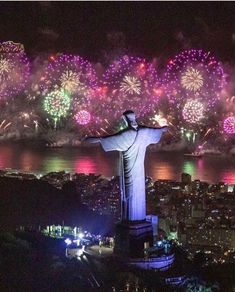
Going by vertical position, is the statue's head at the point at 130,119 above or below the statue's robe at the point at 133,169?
above

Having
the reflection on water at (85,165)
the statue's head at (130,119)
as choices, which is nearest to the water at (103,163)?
the reflection on water at (85,165)

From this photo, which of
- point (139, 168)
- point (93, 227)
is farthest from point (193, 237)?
point (139, 168)

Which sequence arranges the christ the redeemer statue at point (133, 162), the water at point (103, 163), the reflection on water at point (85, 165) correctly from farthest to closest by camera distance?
the reflection on water at point (85, 165), the water at point (103, 163), the christ the redeemer statue at point (133, 162)

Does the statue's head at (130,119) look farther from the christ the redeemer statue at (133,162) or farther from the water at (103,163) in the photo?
the water at (103,163)

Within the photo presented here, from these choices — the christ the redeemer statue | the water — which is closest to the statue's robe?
the christ the redeemer statue

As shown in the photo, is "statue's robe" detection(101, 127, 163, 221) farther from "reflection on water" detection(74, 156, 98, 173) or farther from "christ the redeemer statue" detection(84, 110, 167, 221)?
"reflection on water" detection(74, 156, 98, 173)

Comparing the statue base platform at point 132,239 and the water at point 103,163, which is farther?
the water at point 103,163

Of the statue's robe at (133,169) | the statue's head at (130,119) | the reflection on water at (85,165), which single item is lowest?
the reflection on water at (85,165)
